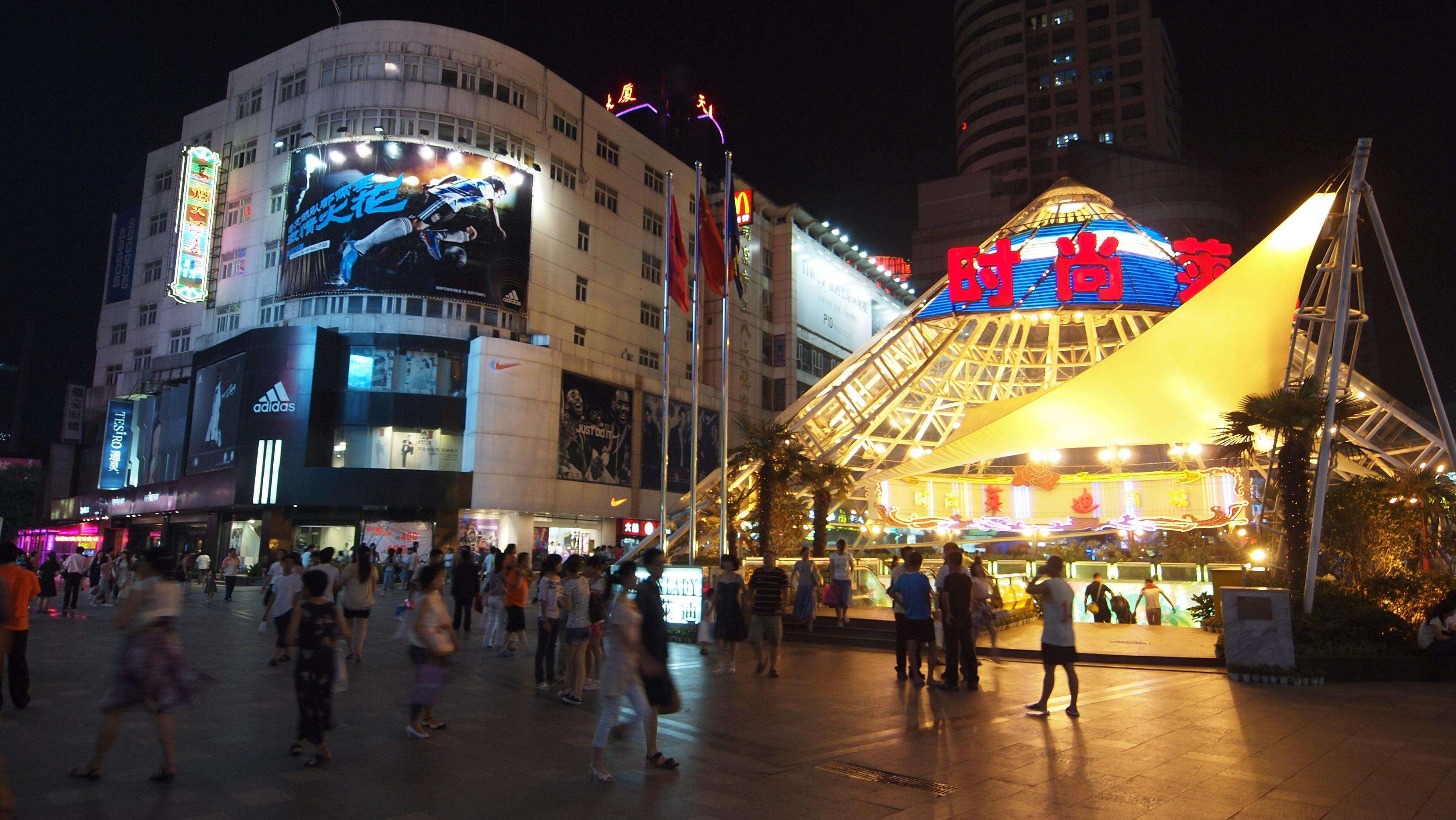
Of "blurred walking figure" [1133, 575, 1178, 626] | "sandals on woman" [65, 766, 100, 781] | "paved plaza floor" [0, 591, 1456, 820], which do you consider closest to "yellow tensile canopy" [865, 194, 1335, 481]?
"blurred walking figure" [1133, 575, 1178, 626]

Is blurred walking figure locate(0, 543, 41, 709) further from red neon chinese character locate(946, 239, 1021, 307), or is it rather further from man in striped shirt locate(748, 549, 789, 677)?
red neon chinese character locate(946, 239, 1021, 307)

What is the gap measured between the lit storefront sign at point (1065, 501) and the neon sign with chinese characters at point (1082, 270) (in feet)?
17.3

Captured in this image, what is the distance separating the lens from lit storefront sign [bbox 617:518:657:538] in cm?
4694

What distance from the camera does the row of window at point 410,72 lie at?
4288 centimetres

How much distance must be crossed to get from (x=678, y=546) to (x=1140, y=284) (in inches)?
635

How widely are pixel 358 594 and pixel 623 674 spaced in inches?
264

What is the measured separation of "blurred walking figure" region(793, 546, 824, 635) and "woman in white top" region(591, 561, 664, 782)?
9143 mm

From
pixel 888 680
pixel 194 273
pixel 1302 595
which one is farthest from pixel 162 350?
pixel 1302 595

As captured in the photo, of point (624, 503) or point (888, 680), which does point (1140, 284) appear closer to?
point (888, 680)

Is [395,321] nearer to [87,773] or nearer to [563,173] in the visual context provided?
[563,173]

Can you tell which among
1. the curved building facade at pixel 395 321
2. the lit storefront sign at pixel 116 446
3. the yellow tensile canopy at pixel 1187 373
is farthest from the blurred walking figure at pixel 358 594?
the lit storefront sign at pixel 116 446

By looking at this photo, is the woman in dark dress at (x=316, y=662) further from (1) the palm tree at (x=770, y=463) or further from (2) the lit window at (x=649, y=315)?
(2) the lit window at (x=649, y=315)

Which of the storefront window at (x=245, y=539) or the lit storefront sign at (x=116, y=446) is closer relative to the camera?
the storefront window at (x=245, y=539)

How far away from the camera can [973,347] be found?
32.6m
